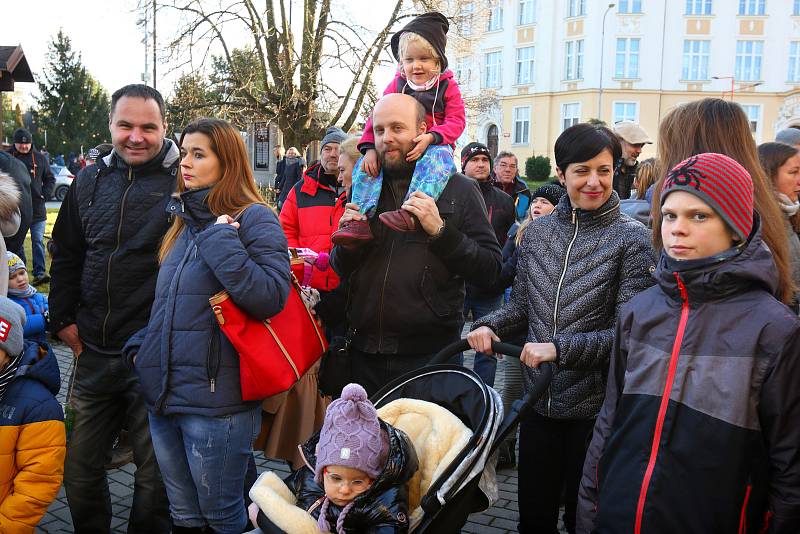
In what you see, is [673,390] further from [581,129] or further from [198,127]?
[198,127]

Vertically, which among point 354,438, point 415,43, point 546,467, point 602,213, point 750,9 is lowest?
point 546,467

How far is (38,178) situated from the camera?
11.6 meters

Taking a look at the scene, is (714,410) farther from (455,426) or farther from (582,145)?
(582,145)

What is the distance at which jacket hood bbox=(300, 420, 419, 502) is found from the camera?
2.29m

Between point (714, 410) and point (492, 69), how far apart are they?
170 feet

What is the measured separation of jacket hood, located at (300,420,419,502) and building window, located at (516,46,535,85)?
161 feet

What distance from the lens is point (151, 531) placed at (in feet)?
11.7

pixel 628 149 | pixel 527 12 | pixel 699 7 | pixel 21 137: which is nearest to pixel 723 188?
pixel 628 149

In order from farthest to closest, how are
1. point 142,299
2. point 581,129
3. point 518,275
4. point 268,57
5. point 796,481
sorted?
point 268,57 < point 142,299 < point 518,275 < point 581,129 < point 796,481

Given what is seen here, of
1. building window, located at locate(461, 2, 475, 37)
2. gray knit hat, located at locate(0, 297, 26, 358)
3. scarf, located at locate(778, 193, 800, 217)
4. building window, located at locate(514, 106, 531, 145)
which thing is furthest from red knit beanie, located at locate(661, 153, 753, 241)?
building window, located at locate(514, 106, 531, 145)

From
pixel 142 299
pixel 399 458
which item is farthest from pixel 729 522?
pixel 142 299

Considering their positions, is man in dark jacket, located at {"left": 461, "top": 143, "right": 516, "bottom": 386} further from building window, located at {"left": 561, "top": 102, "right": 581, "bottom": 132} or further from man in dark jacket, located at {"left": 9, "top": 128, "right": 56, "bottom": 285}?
building window, located at {"left": 561, "top": 102, "right": 581, "bottom": 132}

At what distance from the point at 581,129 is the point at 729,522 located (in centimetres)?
168

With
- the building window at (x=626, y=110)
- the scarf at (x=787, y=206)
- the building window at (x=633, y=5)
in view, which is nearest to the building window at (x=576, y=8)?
the building window at (x=633, y=5)
